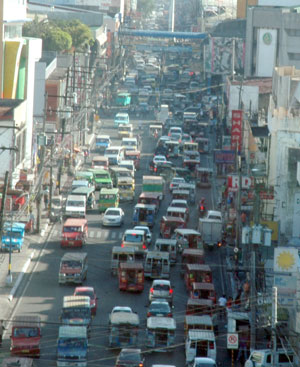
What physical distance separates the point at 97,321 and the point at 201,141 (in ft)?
153

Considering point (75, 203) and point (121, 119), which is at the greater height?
point (121, 119)

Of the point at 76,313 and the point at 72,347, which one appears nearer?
the point at 72,347

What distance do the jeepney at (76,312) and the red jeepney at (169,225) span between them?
15.9 metres

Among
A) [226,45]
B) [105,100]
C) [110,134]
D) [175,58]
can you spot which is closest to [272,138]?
[110,134]

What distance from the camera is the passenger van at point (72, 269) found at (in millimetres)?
47812

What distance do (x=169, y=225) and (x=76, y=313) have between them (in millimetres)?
17405

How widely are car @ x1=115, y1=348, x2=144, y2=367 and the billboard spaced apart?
76.0m

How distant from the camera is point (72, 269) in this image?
4800 cm

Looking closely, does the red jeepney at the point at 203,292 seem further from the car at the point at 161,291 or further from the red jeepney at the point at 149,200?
the red jeepney at the point at 149,200

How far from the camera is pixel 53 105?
8619 cm

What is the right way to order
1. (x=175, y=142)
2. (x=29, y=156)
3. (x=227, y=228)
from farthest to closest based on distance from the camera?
(x=175, y=142) → (x=29, y=156) → (x=227, y=228)

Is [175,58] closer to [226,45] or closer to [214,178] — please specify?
[226,45]

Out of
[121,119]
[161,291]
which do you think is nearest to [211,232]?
[161,291]

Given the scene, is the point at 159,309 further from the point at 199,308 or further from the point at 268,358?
the point at 268,358
